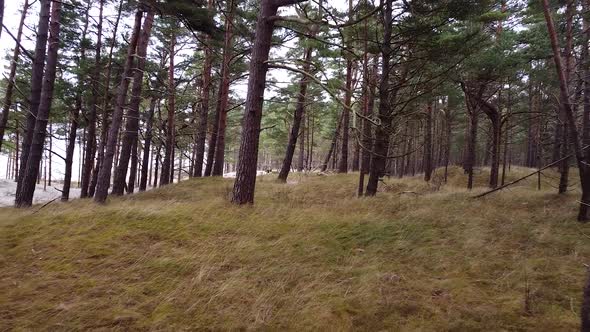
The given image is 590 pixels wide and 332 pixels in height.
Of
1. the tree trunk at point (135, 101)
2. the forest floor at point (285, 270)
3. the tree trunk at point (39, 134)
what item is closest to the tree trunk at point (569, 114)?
the forest floor at point (285, 270)

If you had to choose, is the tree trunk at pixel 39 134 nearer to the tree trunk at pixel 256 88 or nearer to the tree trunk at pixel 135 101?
the tree trunk at pixel 135 101

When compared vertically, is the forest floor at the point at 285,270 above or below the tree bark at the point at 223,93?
below

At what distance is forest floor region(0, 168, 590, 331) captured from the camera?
3.12 metres

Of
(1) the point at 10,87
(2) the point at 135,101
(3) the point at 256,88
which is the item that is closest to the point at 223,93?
(2) the point at 135,101

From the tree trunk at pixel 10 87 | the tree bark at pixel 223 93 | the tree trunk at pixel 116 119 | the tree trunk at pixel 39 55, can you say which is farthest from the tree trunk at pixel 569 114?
the tree trunk at pixel 10 87

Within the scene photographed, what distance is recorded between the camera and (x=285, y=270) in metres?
4.05

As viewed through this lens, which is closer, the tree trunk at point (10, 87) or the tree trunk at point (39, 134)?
the tree trunk at point (39, 134)

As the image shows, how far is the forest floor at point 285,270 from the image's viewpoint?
3.12 meters

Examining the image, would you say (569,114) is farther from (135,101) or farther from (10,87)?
(10,87)

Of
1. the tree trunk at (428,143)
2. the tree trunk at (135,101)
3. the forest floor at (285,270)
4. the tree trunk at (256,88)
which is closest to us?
the forest floor at (285,270)

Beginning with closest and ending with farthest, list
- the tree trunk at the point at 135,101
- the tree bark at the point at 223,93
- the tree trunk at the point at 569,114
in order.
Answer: the tree trunk at the point at 569,114 → the tree trunk at the point at 135,101 → the tree bark at the point at 223,93

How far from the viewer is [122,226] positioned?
5.14m

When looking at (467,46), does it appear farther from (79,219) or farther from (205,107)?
(205,107)

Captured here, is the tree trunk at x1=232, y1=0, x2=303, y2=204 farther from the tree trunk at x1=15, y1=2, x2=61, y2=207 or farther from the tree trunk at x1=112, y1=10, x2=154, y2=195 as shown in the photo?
the tree trunk at x1=15, y1=2, x2=61, y2=207
